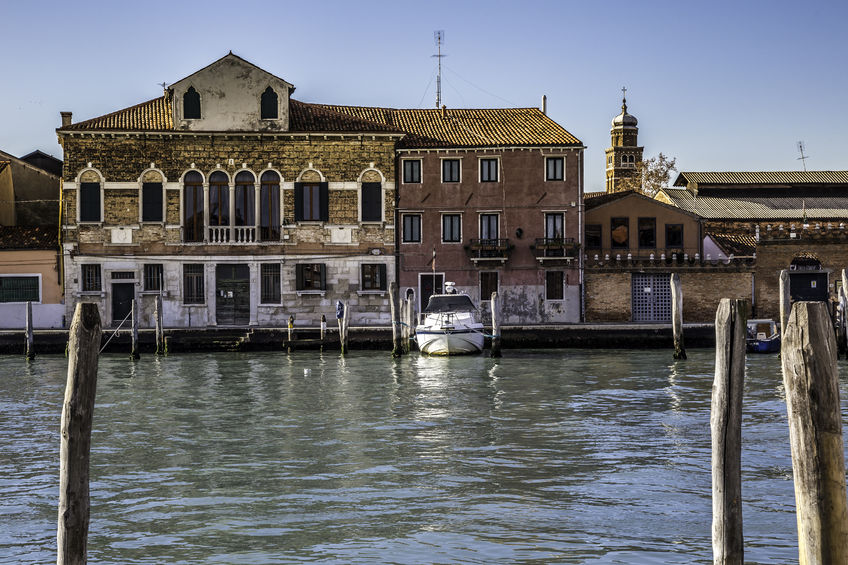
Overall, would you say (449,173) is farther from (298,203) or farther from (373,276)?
(298,203)

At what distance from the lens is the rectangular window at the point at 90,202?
3684 cm

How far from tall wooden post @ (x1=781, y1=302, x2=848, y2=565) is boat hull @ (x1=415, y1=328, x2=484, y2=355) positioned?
2380cm

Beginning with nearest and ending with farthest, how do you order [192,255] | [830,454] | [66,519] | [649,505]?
[830,454], [66,519], [649,505], [192,255]

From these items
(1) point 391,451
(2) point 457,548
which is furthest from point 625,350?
(2) point 457,548

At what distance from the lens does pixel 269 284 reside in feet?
123

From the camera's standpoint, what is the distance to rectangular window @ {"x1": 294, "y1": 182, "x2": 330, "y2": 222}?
37.5 m

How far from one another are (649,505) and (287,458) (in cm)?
516

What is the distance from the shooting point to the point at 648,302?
39094 millimetres

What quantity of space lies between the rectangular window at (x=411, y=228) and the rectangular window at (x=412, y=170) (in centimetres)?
130

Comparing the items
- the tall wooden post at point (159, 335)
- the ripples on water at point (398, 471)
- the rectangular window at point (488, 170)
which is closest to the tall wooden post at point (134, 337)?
the tall wooden post at point (159, 335)

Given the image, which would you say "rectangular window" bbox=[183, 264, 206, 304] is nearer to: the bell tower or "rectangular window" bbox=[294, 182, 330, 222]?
"rectangular window" bbox=[294, 182, 330, 222]

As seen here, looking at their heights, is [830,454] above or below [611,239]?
below

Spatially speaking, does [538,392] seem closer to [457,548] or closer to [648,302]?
[457,548]

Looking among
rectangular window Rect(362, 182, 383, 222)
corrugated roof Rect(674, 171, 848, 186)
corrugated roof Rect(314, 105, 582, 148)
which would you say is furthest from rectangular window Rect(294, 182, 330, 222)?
corrugated roof Rect(674, 171, 848, 186)
